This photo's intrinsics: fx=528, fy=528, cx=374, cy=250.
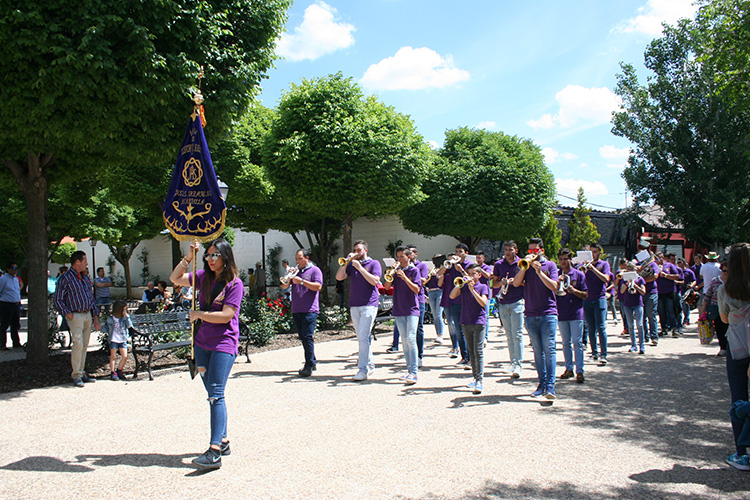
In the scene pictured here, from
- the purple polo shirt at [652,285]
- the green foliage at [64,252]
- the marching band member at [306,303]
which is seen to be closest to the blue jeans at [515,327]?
the marching band member at [306,303]

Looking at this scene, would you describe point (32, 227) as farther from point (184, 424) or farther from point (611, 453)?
point (611, 453)

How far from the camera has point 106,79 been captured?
272 inches

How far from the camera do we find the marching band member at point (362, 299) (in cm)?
762

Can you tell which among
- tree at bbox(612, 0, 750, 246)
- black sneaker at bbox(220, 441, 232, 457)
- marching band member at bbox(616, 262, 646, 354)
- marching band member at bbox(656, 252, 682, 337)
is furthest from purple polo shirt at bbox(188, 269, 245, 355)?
tree at bbox(612, 0, 750, 246)

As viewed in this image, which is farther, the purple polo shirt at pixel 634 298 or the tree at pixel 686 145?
the tree at pixel 686 145

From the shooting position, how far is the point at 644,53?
96.8ft

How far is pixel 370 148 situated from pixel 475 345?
8.99 meters

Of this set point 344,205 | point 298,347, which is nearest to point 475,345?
point 298,347

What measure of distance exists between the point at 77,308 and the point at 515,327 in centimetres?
634

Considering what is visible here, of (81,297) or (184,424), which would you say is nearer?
(184,424)

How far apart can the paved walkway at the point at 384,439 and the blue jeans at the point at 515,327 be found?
0.41 meters

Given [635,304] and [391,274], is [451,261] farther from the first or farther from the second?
[635,304]

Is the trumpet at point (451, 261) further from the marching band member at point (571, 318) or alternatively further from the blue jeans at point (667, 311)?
the blue jeans at point (667, 311)

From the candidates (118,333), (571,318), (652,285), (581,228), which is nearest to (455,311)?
(571,318)
